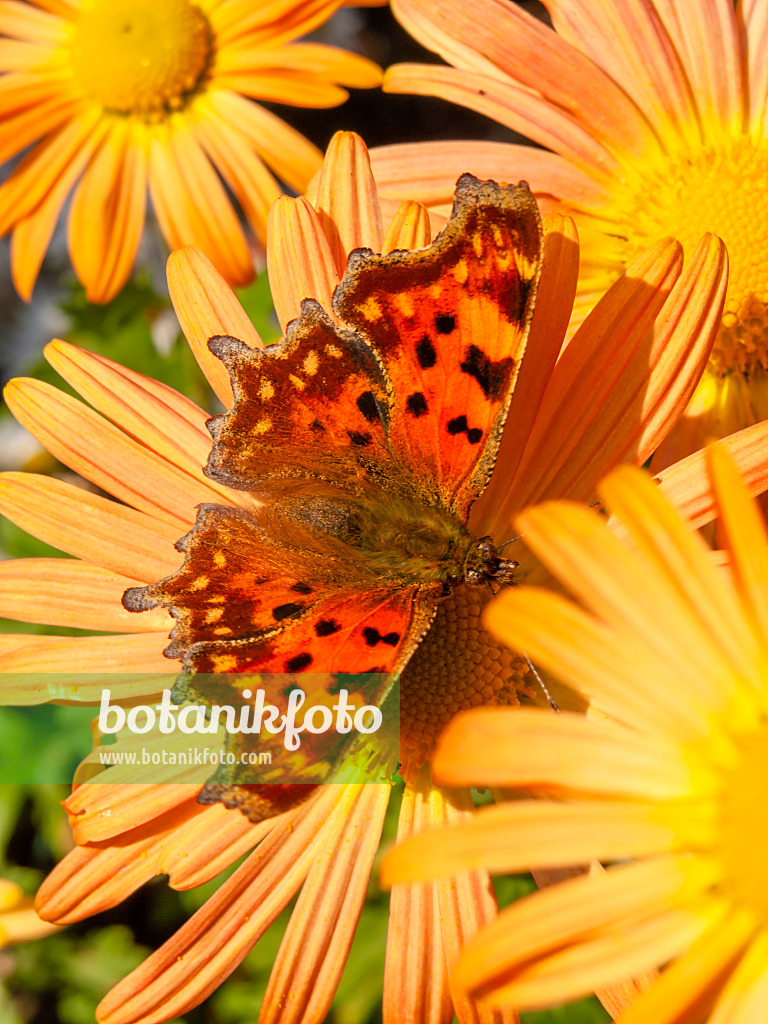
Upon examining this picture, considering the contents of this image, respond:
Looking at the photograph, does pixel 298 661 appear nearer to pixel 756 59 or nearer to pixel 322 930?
pixel 322 930

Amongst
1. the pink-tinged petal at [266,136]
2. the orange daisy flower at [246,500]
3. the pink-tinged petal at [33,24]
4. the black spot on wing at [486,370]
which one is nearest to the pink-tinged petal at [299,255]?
the orange daisy flower at [246,500]

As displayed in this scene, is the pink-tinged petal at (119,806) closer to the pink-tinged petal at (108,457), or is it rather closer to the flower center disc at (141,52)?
the pink-tinged petal at (108,457)

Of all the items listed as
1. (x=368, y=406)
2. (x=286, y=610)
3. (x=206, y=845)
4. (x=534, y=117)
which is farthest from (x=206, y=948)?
(x=534, y=117)

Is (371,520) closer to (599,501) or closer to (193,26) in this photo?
(599,501)

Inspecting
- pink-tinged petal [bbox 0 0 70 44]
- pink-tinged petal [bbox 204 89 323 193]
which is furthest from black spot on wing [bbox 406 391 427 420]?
pink-tinged petal [bbox 0 0 70 44]

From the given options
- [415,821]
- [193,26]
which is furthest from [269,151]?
[415,821]
